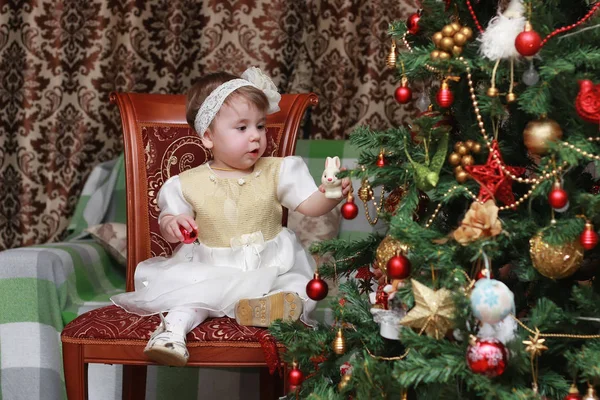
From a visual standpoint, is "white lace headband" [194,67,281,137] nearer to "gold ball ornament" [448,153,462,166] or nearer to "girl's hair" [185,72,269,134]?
"girl's hair" [185,72,269,134]

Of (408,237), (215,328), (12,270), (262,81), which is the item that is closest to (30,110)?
(12,270)

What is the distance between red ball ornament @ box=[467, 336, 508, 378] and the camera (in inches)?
49.8

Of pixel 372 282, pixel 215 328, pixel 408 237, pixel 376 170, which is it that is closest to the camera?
pixel 408 237

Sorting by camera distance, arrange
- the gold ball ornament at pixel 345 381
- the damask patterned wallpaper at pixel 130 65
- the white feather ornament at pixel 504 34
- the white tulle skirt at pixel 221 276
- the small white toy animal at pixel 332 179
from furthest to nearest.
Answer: the damask patterned wallpaper at pixel 130 65
the white tulle skirt at pixel 221 276
the small white toy animal at pixel 332 179
the gold ball ornament at pixel 345 381
the white feather ornament at pixel 504 34

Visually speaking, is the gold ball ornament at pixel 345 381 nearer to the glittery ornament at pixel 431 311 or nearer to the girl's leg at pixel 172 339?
the glittery ornament at pixel 431 311

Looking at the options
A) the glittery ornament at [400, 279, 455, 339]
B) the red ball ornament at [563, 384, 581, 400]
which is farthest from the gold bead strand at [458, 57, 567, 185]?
the red ball ornament at [563, 384, 581, 400]

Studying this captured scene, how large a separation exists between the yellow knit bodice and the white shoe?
1.20ft

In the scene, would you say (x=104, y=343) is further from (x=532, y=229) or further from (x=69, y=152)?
(x=69, y=152)

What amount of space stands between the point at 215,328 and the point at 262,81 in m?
0.64

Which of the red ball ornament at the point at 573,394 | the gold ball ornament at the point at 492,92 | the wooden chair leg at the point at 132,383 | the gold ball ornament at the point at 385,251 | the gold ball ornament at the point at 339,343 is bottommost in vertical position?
the wooden chair leg at the point at 132,383

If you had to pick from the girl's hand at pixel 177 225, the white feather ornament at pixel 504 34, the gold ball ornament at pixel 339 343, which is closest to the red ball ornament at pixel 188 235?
the girl's hand at pixel 177 225

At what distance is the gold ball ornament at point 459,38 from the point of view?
4.65ft

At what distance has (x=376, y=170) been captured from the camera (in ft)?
5.07

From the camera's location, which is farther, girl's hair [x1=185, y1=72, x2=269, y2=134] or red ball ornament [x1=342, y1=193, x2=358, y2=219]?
girl's hair [x1=185, y1=72, x2=269, y2=134]
